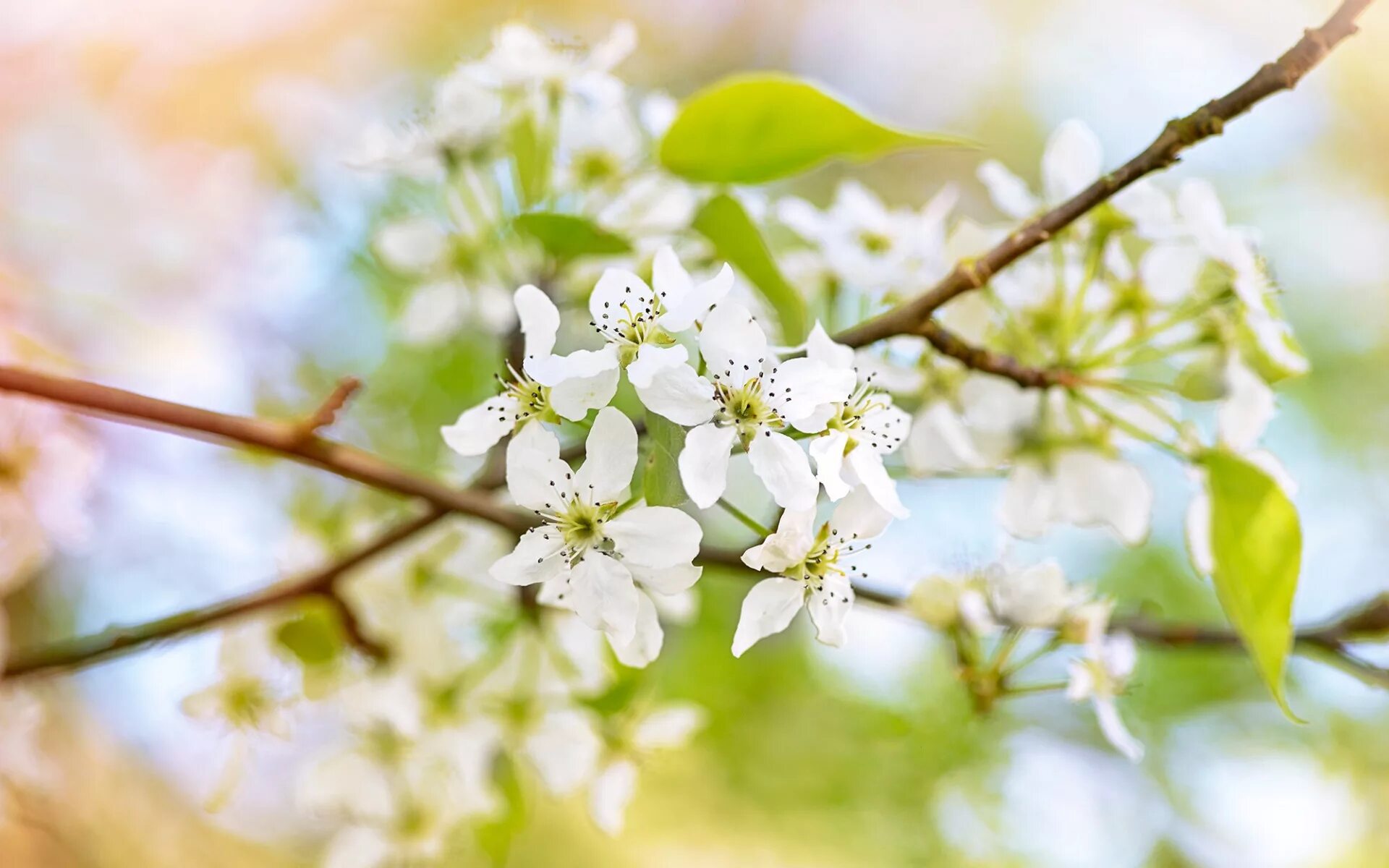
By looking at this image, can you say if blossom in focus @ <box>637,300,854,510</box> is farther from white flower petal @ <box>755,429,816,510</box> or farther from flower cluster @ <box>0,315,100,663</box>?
flower cluster @ <box>0,315,100,663</box>

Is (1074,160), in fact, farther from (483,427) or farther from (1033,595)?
(483,427)

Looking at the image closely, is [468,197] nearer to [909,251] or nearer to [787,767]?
[909,251]

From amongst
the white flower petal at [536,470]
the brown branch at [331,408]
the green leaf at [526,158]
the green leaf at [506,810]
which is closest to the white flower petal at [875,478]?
the white flower petal at [536,470]

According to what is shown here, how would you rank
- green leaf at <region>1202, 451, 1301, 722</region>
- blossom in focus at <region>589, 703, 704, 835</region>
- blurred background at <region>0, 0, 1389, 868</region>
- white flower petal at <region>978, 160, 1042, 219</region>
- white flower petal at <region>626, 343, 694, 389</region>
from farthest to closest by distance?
blurred background at <region>0, 0, 1389, 868</region>
blossom in focus at <region>589, 703, 704, 835</region>
white flower petal at <region>978, 160, 1042, 219</region>
green leaf at <region>1202, 451, 1301, 722</region>
white flower petal at <region>626, 343, 694, 389</region>

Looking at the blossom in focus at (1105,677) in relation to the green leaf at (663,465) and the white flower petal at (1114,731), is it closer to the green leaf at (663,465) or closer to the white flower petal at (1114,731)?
the white flower petal at (1114,731)

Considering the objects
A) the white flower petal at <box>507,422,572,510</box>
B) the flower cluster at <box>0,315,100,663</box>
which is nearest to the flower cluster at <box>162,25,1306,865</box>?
the white flower petal at <box>507,422,572,510</box>

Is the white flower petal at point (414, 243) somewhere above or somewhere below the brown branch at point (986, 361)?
below
